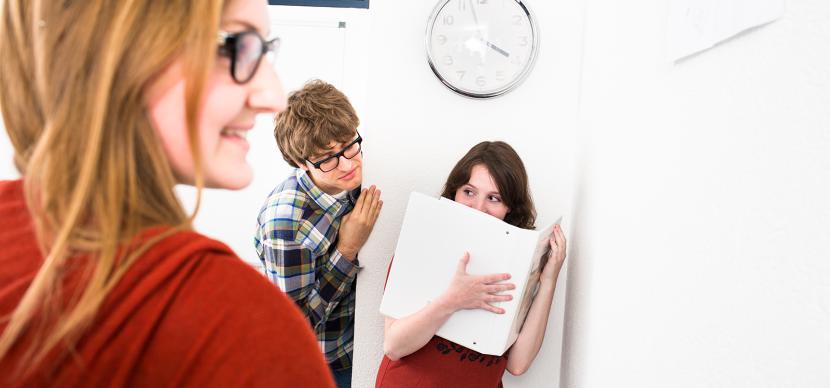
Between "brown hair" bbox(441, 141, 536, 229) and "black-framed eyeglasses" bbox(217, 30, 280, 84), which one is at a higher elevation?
"black-framed eyeglasses" bbox(217, 30, 280, 84)

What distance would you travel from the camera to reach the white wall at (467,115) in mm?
1732

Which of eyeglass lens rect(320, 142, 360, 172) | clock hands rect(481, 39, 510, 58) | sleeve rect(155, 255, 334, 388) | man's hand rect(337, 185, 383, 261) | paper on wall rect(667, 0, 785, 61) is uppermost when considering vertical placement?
clock hands rect(481, 39, 510, 58)

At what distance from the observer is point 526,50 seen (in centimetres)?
170

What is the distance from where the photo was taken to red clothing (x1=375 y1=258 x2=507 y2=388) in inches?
57.5

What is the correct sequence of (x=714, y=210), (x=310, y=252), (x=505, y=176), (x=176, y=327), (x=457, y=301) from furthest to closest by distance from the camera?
(x=310, y=252), (x=505, y=176), (x=457, y=301), (x=714, y=210), (x=176, y=327)

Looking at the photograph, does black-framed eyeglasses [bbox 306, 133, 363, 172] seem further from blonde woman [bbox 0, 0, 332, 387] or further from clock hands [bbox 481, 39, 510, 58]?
blonde woman [bbox 0, 0, 332, 387]

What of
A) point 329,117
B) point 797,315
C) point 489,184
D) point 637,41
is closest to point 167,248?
point 797,315

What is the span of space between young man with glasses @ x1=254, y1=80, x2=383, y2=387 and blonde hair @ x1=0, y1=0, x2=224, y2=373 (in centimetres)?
122

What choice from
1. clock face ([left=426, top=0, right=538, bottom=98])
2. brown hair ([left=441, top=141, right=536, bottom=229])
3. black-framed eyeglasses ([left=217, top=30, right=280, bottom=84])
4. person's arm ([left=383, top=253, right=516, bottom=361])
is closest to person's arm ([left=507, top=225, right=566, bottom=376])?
brown hair ([left=441, top=141, right=536, bottom=229])

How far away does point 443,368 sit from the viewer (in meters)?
1.46

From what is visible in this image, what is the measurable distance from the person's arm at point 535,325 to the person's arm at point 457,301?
225 mm

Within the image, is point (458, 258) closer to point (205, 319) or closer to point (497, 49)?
point (497, 49)

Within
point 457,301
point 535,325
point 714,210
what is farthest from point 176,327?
point 535,325

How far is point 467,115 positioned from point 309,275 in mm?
658
